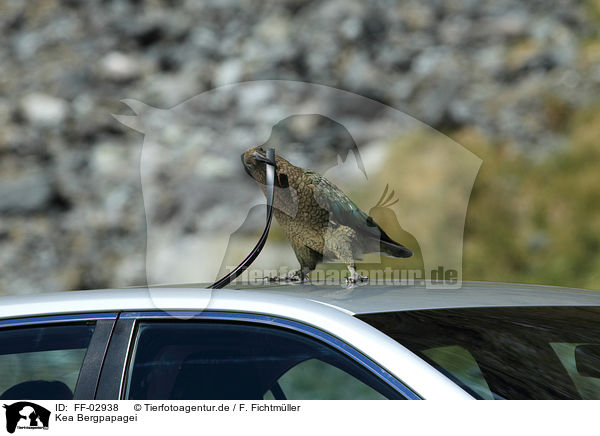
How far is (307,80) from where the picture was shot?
744 centimetres

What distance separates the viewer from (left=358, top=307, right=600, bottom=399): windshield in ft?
4.57

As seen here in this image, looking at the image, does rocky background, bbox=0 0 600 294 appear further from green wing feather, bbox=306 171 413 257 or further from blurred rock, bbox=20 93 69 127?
green wing feather, bbox=306 171 413 257

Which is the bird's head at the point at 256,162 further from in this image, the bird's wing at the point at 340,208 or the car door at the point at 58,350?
the car door at the point at 58,350

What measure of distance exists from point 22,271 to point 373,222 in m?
7.19

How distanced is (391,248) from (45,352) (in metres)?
0.92

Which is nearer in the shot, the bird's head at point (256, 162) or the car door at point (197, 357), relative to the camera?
the car door at point (197, 357)

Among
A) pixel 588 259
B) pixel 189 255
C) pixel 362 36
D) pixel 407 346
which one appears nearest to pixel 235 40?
pixel 362 36

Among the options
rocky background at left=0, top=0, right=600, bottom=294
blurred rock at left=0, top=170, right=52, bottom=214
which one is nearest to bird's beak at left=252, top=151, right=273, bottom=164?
rocky background at left=0, top=0, right=600, bottom=294

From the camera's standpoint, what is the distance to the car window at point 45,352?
1.67 m

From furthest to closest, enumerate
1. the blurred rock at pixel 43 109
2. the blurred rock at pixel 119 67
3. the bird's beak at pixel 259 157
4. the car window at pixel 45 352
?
the blurred rock at pixel 43 109 < the blurred rock at pixel 119 67 < the bird's beak at pixel 259 157 < the car window at pixel 45 352

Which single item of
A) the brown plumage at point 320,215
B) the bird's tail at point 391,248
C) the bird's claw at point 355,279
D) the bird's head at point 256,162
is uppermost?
the bird's head at point 256,162

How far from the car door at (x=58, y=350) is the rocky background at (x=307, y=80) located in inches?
191
